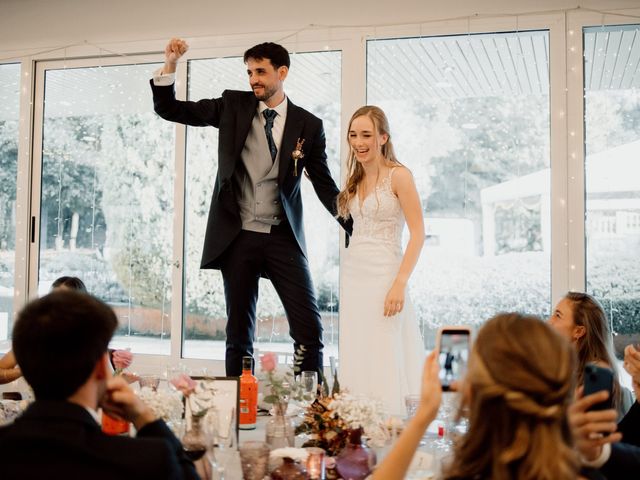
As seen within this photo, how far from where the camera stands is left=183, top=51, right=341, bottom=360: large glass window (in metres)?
4.32

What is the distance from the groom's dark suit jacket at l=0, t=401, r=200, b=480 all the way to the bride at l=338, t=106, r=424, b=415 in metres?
2.10

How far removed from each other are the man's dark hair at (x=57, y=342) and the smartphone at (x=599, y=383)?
965 mm

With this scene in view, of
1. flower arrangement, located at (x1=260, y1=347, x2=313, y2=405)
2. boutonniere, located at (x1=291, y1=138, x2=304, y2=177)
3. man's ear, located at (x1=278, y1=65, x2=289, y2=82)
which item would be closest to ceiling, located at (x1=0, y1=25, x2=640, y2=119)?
man's ear, located at (x1=278, y1=65, x2=289, y2=82)

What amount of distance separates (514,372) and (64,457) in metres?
0.72

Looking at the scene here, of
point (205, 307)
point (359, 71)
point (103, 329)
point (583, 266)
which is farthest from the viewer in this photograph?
point (205, 307)

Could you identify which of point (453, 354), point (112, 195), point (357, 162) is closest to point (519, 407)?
point (453, 354)

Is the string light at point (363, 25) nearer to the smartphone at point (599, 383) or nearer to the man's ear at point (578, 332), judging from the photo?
the man's ear at point (578, 332)

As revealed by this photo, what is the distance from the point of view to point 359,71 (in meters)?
4.21

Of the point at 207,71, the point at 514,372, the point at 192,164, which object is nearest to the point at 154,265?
the point at 192,164

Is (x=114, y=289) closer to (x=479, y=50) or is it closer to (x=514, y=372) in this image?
(x=479, y=50)

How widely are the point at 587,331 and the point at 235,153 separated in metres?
1.92

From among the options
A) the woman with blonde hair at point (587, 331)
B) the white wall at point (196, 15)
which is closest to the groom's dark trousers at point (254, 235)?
the white wall at point (196, 15)

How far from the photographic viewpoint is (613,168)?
3969 millimetres

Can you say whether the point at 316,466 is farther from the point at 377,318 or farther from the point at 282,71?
the point at 282,71
